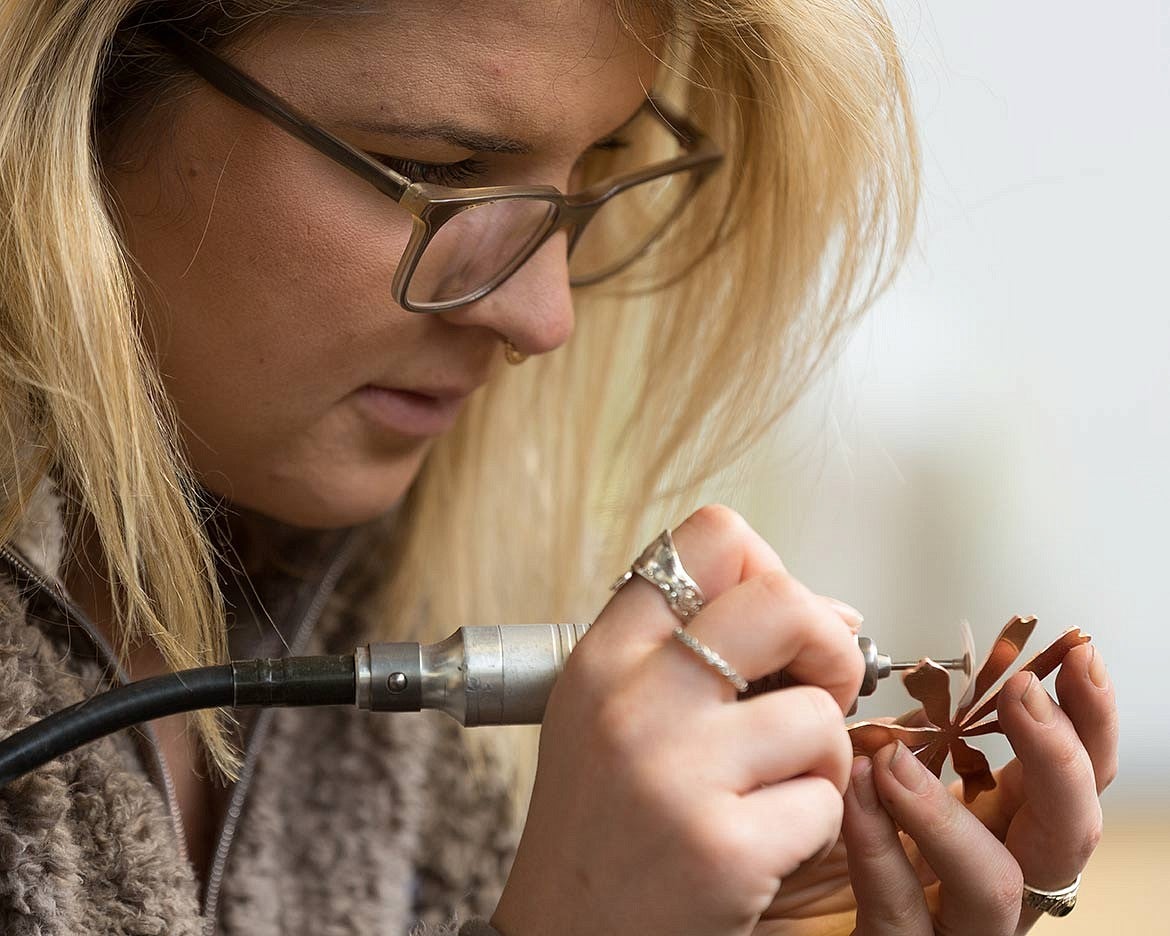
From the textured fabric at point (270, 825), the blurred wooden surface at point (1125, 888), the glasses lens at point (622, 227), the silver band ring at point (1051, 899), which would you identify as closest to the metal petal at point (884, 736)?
the silver band ring at point (1051, 899)

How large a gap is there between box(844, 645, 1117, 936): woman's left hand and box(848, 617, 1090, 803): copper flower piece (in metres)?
0.01

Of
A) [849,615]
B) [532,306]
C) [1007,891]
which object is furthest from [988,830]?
[532,306]

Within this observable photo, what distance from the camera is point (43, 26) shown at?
2.25 ft

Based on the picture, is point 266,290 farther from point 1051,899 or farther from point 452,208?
point 1051,899

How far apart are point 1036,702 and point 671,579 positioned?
20 cm

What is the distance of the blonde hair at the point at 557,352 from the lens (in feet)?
2.29

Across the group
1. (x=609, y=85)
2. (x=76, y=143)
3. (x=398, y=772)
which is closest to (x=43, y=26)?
(x=76, y=143)

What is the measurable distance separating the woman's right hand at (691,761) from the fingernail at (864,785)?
4 centimetres

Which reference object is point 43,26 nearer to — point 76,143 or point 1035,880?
point 76,143

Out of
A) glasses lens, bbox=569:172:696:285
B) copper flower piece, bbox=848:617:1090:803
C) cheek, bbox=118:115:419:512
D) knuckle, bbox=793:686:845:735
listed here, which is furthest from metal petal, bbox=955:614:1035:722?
glasses lens, bbox=569:172:696:285

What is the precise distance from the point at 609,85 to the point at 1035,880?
498 millimetres

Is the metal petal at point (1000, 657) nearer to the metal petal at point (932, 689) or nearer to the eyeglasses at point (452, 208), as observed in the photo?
the metal petal at point (932, 689)

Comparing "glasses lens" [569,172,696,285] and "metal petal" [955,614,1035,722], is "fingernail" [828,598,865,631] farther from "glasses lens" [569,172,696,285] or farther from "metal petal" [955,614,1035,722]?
"glasses lens" [569,172,696,285]

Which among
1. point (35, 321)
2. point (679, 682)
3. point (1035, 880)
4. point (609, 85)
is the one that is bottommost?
point (1035, 880)
